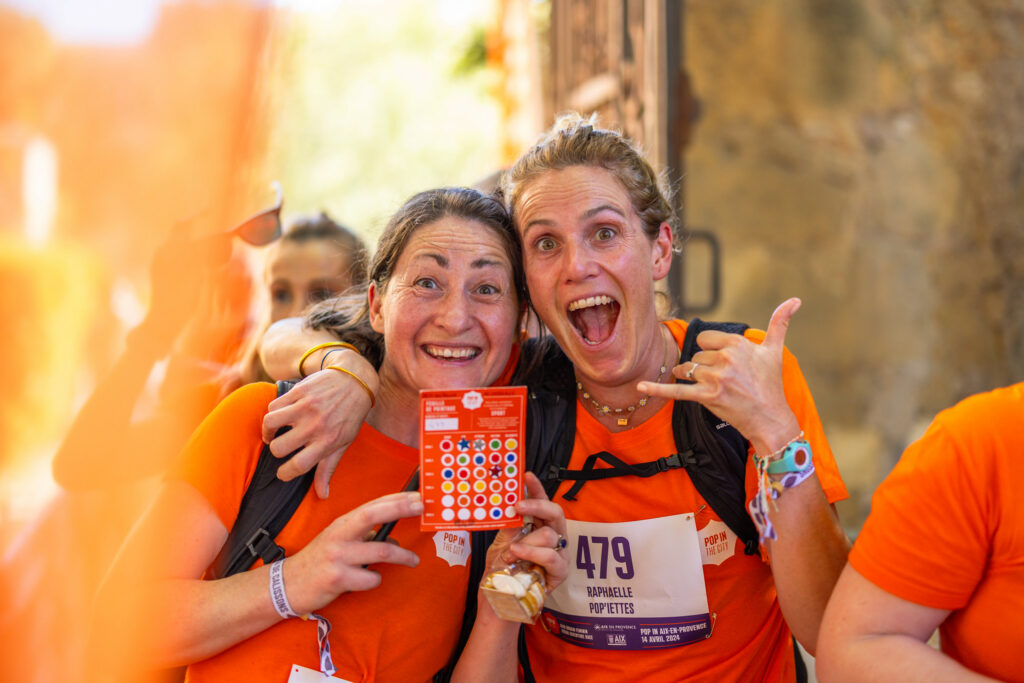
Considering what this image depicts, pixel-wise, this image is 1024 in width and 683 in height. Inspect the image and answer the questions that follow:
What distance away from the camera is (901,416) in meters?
5.66

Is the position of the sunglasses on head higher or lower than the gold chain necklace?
higher

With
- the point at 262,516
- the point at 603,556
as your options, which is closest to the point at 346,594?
the point at 262,516

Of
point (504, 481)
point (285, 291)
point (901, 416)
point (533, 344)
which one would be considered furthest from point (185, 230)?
point (901, 416)

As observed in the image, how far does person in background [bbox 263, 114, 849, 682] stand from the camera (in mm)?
1652

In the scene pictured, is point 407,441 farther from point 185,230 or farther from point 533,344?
point 185,230

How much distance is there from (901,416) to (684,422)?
4357 millimetres

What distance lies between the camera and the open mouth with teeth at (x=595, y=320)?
2193 mm

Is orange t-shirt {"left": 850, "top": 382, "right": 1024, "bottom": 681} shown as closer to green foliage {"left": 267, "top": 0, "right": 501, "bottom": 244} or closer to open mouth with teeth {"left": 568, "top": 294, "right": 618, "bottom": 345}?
open mouth with teeth {"left": 568, "top": 294, "right": 618, "bottom": 345}

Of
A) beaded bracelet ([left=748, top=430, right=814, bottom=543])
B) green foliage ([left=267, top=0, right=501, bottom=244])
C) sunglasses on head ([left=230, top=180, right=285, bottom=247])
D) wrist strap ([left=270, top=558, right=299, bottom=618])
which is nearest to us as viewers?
beaded bracelet ([left=748, top=430, right=814, bottom=543])

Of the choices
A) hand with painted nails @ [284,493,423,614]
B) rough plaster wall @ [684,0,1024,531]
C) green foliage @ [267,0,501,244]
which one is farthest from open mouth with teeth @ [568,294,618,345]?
green foliage @ [267,0,501,244]

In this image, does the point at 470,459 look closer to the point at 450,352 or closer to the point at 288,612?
the point at 450,352

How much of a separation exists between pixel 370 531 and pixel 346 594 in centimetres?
23

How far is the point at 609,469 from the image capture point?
6.60 ft

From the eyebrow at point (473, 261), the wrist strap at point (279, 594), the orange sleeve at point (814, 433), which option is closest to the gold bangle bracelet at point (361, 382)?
the eyebrow at point (473, 261)
